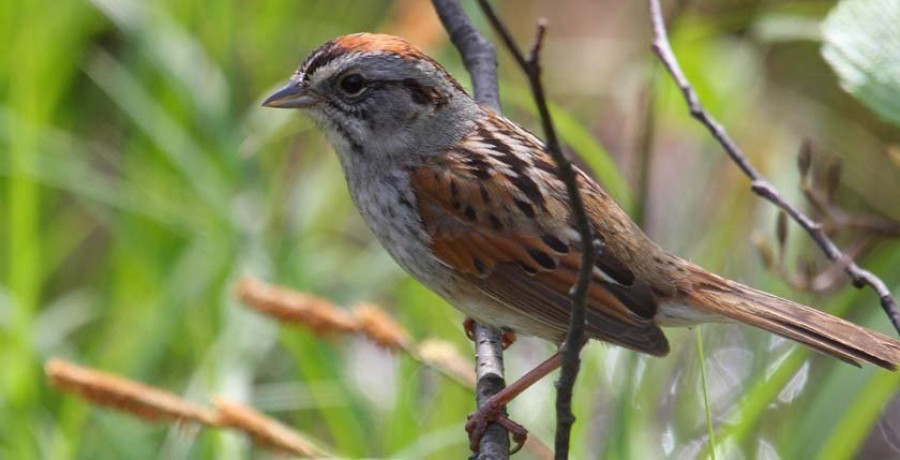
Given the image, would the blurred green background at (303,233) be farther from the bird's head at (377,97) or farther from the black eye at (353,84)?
the black eye at (353,84)

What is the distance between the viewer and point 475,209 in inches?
122

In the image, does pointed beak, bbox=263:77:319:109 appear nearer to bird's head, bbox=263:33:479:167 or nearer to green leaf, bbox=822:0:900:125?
bird's head, bbox=263:33:479:167

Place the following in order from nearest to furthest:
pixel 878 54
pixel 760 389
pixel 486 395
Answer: pixel 878 54 → pixel 486 395 → pixel 760 389

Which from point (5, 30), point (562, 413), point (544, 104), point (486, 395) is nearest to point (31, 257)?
point (5, 30)

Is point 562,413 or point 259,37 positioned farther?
point 259,37

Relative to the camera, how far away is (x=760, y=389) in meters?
3.05

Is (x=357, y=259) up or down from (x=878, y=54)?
down

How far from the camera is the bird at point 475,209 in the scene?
3004 mm

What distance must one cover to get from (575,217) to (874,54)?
0.78m

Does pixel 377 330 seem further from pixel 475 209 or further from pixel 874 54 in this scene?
pixel 874 54

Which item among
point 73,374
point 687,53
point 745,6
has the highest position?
point 745,6

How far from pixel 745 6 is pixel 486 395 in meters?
3.10

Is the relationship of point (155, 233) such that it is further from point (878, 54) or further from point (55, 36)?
point (878, 54)

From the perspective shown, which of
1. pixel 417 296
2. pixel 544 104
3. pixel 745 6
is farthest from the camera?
pixel 745 6
